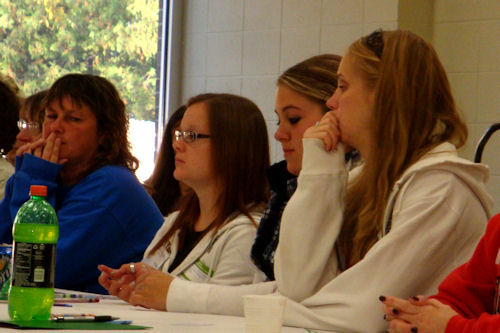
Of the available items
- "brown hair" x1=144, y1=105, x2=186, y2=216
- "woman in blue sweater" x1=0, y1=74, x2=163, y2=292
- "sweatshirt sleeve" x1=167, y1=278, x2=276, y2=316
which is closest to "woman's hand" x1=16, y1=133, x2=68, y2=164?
"woman in blue sweater" x1=0, y1=74, x2=163, y2=292

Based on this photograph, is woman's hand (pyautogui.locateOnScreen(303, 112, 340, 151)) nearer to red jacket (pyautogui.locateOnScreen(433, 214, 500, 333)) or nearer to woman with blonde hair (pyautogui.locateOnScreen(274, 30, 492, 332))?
woman with blonde hair (pyautogui.locateOnScreen(274, 30, 492, 332))

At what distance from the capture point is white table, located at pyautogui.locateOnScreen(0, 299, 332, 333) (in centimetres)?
Result: 177

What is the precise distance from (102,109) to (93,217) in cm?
49

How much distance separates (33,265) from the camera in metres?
1.72

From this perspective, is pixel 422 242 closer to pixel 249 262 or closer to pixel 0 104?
pixel 249 262

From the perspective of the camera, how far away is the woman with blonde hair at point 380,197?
182 cm

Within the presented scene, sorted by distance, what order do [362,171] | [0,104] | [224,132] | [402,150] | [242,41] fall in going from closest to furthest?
[402,150]
[362,171]
[224,132]
[0,104]
[242,41]

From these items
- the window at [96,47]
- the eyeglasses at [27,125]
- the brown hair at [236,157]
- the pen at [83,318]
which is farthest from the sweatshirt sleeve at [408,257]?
the window at [96,47]

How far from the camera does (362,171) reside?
2109mm

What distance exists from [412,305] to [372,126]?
0.52 meters

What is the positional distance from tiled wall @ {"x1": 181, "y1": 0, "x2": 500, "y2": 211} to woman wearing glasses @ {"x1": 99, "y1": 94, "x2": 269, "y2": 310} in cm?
196

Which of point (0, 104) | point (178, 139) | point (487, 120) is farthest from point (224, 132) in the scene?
point (487, 120)

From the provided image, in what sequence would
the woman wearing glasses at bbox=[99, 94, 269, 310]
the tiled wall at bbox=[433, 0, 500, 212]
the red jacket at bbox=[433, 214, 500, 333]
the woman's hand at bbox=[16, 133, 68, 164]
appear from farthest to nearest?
the tiled wall at bbox=[433, 0, 500, 212], the woman's hand at bbox=[16, 133, 68, 164], the woman wearing glasses at bbox=[99, 94, 269, 310], the red jacket at bbox=[433, 214, 500, 333]

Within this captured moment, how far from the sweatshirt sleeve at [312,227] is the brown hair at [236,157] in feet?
1.97
